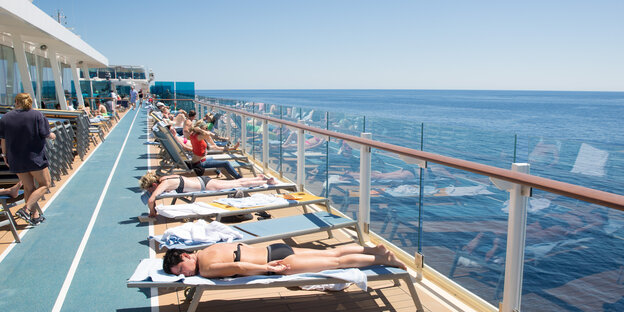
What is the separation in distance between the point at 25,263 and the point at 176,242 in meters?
1.37

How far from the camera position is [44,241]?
4348 millimetres

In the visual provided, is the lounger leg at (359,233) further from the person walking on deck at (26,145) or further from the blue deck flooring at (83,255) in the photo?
the person walking on deck at (26,145)

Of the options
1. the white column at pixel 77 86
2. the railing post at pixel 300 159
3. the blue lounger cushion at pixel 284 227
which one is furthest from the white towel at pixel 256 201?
the white column at pixel 77 86

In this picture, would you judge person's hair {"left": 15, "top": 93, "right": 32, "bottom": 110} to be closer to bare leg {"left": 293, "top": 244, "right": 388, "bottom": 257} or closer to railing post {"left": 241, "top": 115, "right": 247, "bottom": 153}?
bare leg {"left": 293, "top": 244, "right": 388, "bottom": 257}

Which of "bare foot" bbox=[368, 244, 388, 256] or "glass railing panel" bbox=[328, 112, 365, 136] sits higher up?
"glass railing panel" bbox=[328, 112, 365, 136]

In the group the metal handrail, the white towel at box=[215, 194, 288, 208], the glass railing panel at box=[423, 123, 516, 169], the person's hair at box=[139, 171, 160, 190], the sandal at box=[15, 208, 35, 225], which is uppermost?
the metal handrail

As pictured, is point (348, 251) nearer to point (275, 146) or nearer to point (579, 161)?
point (275, 146)

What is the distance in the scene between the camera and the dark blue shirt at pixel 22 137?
4.72m

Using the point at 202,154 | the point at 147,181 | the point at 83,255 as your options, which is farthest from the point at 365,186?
the point at 202,154

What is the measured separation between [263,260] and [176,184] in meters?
2.48

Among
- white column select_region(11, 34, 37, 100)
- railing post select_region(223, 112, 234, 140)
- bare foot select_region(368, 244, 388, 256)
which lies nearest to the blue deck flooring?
bare foot select_region(368, 244, 388, 256)

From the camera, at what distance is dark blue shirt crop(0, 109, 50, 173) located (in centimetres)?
472

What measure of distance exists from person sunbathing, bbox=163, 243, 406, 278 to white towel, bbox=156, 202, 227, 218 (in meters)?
1.36

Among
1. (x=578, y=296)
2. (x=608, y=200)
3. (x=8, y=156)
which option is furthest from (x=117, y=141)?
(x=608, y=200)
